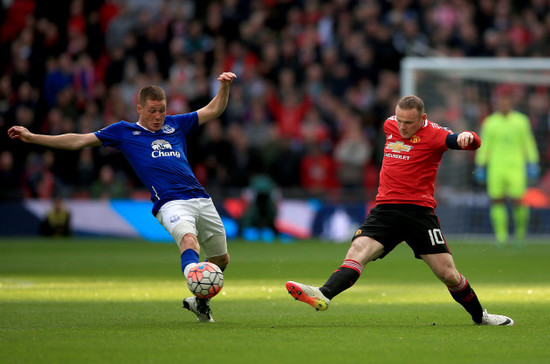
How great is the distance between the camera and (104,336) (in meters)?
7.62

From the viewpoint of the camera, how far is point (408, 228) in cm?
849

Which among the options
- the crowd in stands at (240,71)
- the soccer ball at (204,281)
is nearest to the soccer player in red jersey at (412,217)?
the soccer ball at (204,281)

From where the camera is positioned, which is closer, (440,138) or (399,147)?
(440,138)

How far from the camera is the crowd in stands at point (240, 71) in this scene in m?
23.1

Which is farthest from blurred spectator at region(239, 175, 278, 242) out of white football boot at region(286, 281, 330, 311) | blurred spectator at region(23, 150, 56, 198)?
white football boot at region(286, 281, 330, 311)

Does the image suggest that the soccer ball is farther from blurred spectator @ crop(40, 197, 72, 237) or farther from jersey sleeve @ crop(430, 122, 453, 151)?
blurred spectator @ crop(40, 197, 72, 237)

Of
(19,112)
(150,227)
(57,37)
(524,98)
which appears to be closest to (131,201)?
(150,227)

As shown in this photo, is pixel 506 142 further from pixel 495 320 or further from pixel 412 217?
pixel 412 217

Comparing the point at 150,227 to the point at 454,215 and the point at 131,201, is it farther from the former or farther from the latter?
the point at 454,215

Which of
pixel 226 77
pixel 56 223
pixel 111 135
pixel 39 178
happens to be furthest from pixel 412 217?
pixel 39 178

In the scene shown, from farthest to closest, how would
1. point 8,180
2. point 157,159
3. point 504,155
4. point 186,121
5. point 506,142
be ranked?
point 8,180
point 504,155
point 506,142
point 186,121
point 157,159

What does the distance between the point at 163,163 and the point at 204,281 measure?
1514 millimetres

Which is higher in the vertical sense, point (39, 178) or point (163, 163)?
point (163, 163)

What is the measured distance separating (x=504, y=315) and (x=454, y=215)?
12.9m
